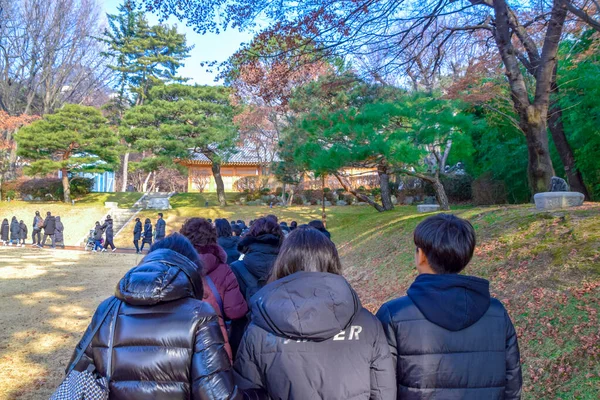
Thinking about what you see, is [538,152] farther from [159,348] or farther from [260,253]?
[159,348]

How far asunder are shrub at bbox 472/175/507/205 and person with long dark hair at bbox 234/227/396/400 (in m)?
17.6

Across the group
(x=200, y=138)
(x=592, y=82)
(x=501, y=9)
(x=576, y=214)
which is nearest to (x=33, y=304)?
(x=576, y=214)

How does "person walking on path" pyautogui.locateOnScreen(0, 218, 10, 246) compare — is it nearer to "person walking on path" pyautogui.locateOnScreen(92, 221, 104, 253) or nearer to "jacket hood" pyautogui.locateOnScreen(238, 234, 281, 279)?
"person walking on path" pyautogui.locateOnScreen(92, 221, 104, 253)

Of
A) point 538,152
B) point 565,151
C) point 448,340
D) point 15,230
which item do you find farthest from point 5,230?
point 448,340

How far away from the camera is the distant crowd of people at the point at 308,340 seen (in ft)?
4.94

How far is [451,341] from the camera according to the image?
1631mm

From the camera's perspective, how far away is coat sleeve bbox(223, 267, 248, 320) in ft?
9.13

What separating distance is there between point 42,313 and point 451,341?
6.46m

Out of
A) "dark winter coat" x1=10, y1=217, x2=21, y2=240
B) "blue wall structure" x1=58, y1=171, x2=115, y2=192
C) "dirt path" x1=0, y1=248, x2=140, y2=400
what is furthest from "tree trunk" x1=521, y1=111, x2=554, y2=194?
"blue wall structure" x1=58, y1=171, x2=115, y2=192

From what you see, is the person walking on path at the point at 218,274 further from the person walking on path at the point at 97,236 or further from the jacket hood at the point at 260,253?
the person walking on path at the point at 97,236

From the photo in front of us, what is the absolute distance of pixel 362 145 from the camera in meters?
11.1

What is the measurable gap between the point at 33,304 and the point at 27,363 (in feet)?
9.72

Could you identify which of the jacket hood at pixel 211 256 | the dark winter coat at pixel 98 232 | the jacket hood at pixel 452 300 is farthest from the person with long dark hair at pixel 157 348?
the dark winter coat at pixel 98 232

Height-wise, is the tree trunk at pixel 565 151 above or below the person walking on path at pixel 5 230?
above
